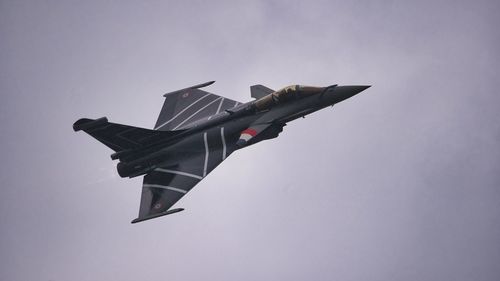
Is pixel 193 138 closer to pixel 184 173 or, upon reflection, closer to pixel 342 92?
pixel 184 173

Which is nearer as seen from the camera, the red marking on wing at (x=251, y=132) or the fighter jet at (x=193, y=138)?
the red marking on wing at (x=251, y=132)

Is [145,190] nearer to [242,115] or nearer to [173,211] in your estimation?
[173,211]

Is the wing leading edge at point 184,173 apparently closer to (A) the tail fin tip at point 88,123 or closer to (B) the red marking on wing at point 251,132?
(B) the red marking on wing at point 251,132

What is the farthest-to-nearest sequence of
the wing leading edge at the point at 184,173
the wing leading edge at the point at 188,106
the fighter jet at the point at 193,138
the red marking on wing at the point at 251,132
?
the wing leading edge at the point at 188,106 → the wing leading edge at the point at 184,173 → the fighter jet at the point at 193,138 → the red marking on wing at the point at 251,132

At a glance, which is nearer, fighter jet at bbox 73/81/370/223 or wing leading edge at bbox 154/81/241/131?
fighter jet at bbox 73/81/370/223

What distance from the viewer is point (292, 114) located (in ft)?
95.1

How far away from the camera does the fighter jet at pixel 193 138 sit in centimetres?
2888

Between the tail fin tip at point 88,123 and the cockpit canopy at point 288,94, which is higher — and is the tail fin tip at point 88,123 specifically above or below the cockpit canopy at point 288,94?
above

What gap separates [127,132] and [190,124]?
4.53 meters

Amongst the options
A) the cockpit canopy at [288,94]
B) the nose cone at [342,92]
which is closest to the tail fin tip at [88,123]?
the cockpit canopy at [288,94]

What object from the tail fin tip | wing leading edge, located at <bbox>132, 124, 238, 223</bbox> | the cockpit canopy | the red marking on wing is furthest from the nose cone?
the tail fin tip

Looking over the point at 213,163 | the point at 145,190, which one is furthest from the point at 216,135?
the point at 145,190

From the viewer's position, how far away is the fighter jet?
28875 mm

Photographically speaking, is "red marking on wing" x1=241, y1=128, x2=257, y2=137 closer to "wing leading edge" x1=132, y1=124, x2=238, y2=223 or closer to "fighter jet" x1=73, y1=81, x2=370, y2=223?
"fighter jet" x1=73, y1=81, x2=370, y2=223
